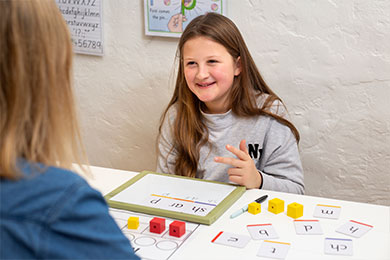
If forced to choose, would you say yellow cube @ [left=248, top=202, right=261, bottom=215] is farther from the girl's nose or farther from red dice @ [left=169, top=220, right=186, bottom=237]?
the girl's nose

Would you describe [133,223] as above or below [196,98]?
below

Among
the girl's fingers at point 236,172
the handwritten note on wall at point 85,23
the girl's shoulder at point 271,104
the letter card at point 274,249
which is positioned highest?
the handwritten note on wall at point 85,23

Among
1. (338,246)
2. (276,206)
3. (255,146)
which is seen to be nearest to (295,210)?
(276,206)

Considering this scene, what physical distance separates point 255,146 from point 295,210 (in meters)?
0.56

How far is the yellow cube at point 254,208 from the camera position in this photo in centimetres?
134

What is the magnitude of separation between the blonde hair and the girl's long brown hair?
3.62 ft

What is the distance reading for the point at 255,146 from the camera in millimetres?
1837

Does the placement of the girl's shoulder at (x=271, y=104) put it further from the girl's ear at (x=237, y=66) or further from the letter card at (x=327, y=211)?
the letter card at (x=327, y=211)

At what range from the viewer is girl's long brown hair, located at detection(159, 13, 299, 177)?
1821 mm

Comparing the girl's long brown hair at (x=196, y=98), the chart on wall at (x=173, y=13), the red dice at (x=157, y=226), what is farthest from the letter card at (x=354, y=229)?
the chart on wall at (x=173, y=13)

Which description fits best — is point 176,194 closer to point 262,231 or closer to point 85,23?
point 262,231

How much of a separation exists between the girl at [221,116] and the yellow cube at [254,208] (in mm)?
402

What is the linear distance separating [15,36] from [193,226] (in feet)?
2.46

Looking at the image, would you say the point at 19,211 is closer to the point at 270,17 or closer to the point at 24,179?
the point at 24,179
